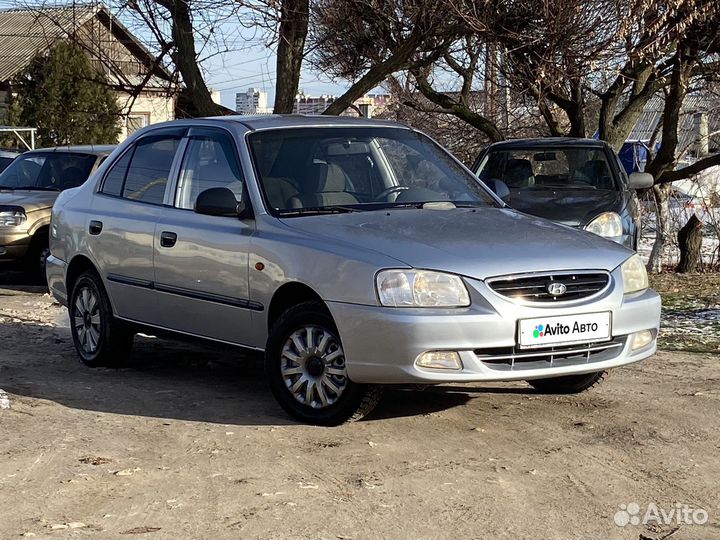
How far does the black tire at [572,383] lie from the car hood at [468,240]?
2.87 ft

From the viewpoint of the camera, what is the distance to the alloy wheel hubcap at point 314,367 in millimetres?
6047

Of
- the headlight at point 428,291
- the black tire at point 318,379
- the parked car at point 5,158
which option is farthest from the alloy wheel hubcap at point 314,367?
the parked car at point 5,158

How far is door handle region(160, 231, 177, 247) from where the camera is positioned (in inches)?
282

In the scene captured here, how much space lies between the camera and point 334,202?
675 cm

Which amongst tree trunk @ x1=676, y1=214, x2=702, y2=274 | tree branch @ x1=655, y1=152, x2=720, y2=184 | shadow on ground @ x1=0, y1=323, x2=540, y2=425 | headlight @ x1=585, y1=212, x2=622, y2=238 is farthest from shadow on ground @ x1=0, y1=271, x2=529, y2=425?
tree branch @ x1=655, y1=152, x2=720, y2=184

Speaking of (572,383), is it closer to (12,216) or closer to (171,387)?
(171,387)

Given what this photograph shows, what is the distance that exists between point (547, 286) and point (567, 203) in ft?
17.4

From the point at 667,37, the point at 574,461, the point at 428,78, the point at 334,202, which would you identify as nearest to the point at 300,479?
the point at 574,461

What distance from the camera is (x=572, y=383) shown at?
6.94 m

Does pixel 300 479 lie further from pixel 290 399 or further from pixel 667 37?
pixel 667 37

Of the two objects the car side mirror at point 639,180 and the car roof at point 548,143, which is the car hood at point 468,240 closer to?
the car side mirror at point 639,180

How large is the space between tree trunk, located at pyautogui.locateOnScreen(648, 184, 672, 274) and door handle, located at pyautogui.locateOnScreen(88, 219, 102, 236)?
12.1 m

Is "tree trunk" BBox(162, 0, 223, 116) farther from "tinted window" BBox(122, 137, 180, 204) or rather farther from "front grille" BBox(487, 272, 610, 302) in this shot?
"front grille" BBox(487, 272, 610, 302)

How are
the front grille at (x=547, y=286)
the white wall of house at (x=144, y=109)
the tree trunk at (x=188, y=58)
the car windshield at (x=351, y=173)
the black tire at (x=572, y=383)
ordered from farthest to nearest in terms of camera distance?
1. the white wall of house at (x=144, y=109)
2. the tree trunk at (x=188, y=58)
3. the black tire at (x=572, y=383)
4. the car windshield at (x=351, y=173)
5. the front grille at (x=547, y=286)
